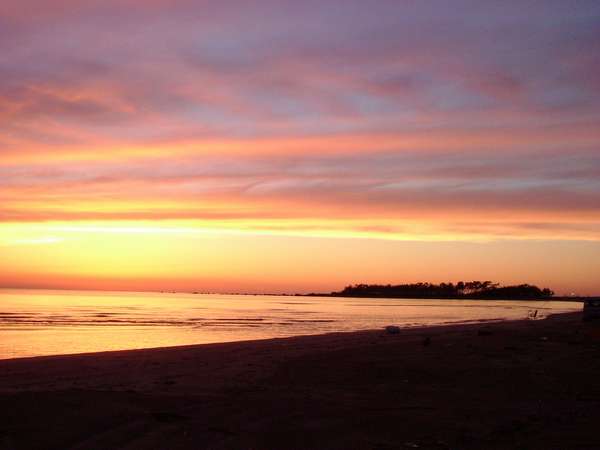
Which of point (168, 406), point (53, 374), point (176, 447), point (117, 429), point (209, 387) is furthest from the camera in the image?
point (53, 374)

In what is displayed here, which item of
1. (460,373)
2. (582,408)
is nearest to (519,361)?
(460,373)

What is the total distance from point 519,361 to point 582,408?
5.72 meters

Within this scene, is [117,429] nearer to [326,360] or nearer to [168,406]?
[168,406]

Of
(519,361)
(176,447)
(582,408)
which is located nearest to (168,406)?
(176,447)

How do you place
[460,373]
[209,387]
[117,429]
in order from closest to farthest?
[117,429], [209,387], [460,373]

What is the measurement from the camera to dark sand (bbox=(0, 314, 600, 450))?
679cm

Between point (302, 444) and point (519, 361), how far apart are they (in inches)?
360

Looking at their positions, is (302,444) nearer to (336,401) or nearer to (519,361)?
(336,401)

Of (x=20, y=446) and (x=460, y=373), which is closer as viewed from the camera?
(x=20, y=446)

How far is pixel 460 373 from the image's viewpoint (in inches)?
474

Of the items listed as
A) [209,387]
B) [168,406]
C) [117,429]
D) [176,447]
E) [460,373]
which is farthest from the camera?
[460,373]

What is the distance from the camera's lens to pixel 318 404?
8.63m

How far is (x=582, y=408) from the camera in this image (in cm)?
854

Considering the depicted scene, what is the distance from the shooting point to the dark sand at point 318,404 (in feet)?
22.3
